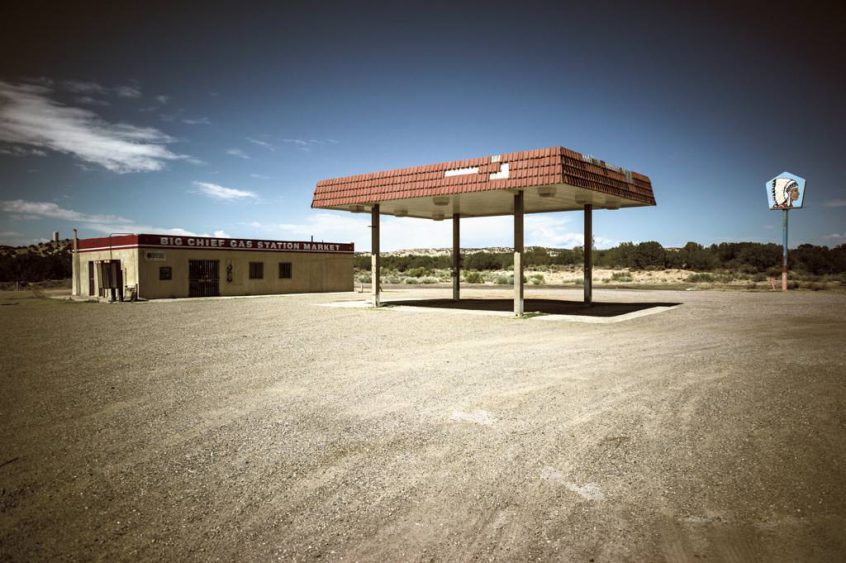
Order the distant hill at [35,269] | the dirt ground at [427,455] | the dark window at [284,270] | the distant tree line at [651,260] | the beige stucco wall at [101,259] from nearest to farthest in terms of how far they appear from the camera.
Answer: the dirt ground at [427,455] < the beige stucco wall at [101,259] < the dark window at [284,270] < the distant hill at [35,269] < the distant tree line at [651,260]

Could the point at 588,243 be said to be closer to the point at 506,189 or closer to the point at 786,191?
the point at 506,189

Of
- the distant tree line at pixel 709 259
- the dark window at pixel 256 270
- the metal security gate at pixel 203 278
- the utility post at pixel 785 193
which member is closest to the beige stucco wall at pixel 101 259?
the metal security gate at pixel 203 278

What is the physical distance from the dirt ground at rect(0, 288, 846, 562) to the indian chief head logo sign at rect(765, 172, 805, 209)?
96.8 feet

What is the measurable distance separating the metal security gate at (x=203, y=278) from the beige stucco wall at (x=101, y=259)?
3099 mm

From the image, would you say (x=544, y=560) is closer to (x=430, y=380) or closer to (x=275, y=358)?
(x=430, y=380)

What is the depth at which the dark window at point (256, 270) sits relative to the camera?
3353cm

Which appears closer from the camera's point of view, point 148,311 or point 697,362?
point 697,362

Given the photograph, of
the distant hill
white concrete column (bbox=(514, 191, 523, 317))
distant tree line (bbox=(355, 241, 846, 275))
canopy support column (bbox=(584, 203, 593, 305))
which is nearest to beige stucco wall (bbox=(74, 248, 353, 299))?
canopy support column (bbox=(584, 203, 593, 305))

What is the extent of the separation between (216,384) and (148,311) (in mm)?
15572

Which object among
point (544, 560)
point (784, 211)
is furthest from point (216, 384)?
point (784, 211)

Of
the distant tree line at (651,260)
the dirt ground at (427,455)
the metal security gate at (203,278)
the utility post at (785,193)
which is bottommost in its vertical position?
the dirt ground at (427,455)

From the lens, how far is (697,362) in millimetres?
9297

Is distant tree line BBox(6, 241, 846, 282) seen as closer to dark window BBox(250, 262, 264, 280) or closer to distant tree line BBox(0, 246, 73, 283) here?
distant tree line BBox(0, 246, 73, 283)

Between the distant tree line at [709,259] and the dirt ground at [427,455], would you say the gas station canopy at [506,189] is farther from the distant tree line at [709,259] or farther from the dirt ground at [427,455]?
the distant tree line at [709,259]
